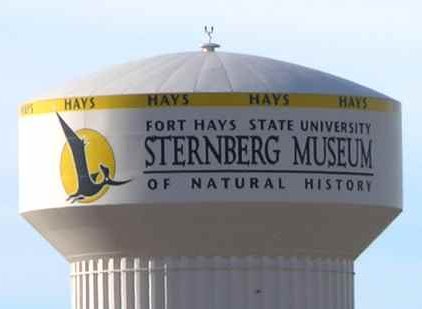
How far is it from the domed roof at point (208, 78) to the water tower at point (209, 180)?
0.14ft

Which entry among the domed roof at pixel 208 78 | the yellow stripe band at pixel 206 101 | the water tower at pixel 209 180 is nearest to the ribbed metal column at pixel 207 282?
the water tower at pixel 209 180

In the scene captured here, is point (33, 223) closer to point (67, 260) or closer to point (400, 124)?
point (67, 260)

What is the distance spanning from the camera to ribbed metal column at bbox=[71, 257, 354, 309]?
Result: 102438 millimetres

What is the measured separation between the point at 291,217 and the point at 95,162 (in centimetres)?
380

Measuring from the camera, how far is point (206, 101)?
334 feet

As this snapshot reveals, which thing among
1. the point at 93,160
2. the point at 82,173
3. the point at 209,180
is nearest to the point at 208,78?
the point at 209,180

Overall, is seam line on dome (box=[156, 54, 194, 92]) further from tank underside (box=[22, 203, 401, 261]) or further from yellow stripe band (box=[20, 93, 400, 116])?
tank underside (box=[22, 203, 401, 261])

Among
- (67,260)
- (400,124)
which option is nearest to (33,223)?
(67,260)

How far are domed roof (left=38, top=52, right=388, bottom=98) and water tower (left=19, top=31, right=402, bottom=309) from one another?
0.14 ft

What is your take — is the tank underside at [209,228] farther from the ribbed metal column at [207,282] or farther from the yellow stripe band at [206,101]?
the yellow stripe band at [206,101]

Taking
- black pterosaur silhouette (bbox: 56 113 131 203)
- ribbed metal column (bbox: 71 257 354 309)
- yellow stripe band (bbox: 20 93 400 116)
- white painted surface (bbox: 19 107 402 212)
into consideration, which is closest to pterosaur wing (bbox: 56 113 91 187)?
black pterosaur silhouette (bbox: 56 113 131 203)

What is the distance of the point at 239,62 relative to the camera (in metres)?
103

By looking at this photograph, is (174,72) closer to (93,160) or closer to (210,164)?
(210,164)

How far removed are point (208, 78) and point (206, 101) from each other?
2.50ft
